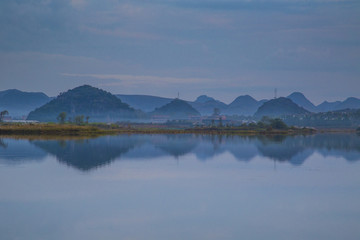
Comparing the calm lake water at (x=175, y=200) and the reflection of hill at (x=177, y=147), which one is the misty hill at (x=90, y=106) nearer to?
the reflection of hill at (x=177, y=147)

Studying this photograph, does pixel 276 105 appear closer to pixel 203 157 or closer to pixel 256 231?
pixel 203 157

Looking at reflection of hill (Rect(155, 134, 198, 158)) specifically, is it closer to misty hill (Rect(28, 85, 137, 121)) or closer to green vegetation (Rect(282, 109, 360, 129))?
green vegetation (Rect(282, 109, 360, 129))

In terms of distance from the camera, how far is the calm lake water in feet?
28.8

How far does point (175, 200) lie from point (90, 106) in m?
164

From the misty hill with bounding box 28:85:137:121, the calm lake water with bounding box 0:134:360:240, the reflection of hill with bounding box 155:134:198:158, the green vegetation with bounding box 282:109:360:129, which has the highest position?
the misty hill with bounding box 28:85:137:121

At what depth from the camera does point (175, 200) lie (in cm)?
1147

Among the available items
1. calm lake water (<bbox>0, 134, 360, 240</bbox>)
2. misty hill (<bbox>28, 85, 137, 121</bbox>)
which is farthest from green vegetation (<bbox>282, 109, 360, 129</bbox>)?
calm lake water (<bbox>0, 134, 360, 240</bbox>)

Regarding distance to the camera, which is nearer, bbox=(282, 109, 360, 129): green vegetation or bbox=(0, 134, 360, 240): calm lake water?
bbox=(0, 134, 360, 240): calm lake water

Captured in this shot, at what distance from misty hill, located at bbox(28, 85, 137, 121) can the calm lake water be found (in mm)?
144453

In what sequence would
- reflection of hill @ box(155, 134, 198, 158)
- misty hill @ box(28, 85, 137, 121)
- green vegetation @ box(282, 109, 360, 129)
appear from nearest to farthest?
reflection of hill @ box(155, 134, 198, 158) → green vegetation @ box(282, 109, 360, 129) → misty hill @ box(28, 85, 137, 121)

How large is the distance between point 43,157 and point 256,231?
47.9 ft

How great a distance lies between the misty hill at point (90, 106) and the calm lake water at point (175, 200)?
144453mm

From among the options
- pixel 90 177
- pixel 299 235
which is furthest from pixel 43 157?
pixel 299 235

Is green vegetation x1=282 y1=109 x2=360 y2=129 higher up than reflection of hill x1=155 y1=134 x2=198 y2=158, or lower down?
→ higher up
